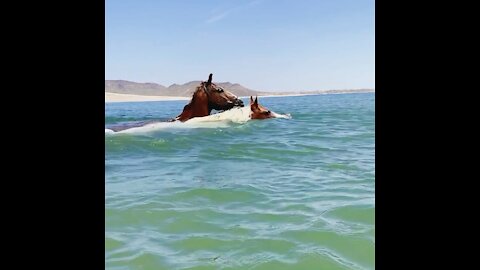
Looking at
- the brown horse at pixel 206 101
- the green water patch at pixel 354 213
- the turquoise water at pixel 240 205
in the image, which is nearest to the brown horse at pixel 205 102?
the brown horse at pixel 206 101

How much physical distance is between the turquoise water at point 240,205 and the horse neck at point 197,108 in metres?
3.05

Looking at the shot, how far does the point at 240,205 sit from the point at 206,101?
7.83 metres

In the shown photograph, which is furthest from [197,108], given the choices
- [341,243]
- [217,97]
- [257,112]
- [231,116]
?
[341,243]

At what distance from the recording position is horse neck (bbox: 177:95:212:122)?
41.0 feet

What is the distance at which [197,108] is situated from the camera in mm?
12625

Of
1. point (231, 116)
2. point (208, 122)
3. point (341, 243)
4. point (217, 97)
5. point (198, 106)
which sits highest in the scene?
point (217, 97)

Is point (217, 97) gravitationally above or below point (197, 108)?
above

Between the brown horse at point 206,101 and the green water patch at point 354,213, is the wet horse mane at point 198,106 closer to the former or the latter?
the brown horse at point 206,101

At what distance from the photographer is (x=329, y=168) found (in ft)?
22.4

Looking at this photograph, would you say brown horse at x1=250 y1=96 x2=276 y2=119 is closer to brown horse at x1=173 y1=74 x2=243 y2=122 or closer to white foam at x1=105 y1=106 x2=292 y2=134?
white foam at x1=105 y1=106 x2=292 y2=134

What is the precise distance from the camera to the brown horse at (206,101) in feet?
40.5

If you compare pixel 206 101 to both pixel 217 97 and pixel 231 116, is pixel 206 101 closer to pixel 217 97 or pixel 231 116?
pixel 217 97

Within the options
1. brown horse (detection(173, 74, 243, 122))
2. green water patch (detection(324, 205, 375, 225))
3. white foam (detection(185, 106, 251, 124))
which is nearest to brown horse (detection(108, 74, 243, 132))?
brown horse (detection(173, 74, 243, 122))
